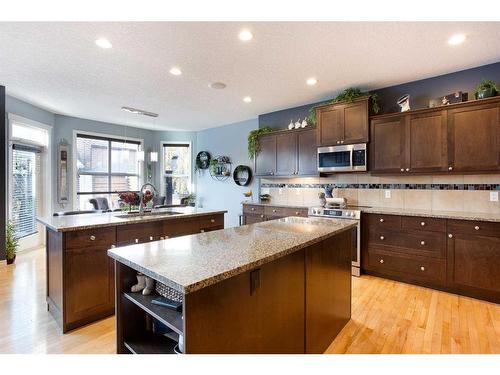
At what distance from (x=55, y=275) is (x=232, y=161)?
13.8ft

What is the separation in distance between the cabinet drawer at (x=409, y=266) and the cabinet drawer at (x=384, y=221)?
350 millimetres

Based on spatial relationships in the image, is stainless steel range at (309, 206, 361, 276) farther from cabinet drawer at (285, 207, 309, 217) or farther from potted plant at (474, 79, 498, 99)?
potted plant at (474, 79, 498, 99)

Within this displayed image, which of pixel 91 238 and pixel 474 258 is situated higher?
pixel 91 238

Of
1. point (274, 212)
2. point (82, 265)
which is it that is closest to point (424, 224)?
point (274, 212)

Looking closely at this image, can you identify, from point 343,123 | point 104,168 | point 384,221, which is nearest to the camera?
point 384,221

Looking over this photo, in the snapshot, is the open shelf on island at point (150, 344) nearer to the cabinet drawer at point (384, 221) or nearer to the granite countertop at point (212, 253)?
the granite countertop at point (212, 253)

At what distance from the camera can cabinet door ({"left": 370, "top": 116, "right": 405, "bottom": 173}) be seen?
11.4 ft

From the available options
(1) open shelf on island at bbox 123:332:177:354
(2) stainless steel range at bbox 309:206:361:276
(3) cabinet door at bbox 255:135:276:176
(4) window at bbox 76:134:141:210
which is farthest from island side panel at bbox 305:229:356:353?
(4) window at bbox 76:134:141:210

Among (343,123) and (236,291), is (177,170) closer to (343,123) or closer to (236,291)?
(343,123)

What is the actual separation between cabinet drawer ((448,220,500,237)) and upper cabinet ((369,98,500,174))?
0.61 meters

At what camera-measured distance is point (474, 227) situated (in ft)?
9.14

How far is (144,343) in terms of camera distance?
Result: 4.55 ft

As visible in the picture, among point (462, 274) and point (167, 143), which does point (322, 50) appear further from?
point (167, 143)
